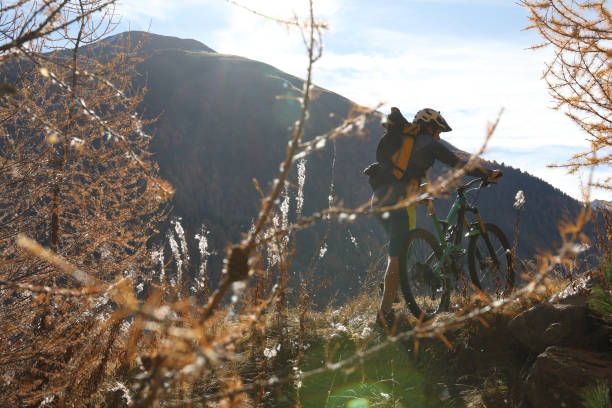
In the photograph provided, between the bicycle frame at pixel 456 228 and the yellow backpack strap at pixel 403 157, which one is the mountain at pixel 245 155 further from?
the yellow backpack strap at pixel 403 157

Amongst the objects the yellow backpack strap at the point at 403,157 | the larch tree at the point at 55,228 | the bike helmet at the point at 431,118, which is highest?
the bike helmet at the point at 431,118

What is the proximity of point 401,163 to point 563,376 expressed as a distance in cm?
227

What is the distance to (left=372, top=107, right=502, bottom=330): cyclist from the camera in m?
3.97

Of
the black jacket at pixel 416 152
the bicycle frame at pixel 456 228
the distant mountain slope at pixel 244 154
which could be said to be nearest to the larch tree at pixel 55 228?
the black jacket at pixel 416 152

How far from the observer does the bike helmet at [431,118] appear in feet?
13.5

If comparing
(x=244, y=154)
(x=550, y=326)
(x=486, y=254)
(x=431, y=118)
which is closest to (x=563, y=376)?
(x=550, y=326)

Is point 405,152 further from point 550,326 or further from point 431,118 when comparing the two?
point 550,326

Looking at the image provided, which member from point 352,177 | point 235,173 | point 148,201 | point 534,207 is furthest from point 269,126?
point 148,201

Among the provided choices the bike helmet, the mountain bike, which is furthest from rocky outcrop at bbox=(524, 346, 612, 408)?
the bike helmet

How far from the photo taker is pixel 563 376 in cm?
224

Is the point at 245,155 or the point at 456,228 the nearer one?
the point at 456,228

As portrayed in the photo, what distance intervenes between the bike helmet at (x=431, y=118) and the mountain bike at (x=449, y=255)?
66cm

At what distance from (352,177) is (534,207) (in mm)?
42488

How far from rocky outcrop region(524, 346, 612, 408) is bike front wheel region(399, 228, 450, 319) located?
1.50 meters
